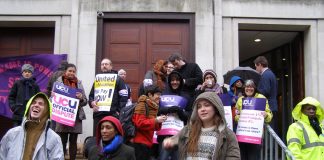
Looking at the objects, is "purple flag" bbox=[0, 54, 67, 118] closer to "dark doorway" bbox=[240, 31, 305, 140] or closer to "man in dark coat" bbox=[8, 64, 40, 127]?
"man in dark coat" bbox=[8, 64, 40, 127]

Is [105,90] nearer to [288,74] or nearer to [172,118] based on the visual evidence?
[172,118]

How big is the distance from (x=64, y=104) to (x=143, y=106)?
190 centimetres

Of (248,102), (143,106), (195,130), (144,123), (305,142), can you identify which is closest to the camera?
(195,130)


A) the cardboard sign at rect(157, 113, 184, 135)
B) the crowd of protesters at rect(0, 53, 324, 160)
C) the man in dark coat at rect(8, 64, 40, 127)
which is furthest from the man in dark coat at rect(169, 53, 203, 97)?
the man in dark coat at rect(8, 64, 40, 127)

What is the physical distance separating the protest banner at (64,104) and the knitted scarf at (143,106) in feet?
5.55

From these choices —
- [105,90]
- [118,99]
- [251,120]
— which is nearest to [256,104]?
[251,120]

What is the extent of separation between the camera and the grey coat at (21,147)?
502 centimetres

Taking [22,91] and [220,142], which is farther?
[22,91]

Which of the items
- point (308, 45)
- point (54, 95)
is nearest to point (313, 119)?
point (54, 95)

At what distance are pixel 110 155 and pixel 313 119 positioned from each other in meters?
3.59

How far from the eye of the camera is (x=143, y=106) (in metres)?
7.14

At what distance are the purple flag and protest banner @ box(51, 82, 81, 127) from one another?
316cm

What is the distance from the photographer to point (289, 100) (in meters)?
14.9

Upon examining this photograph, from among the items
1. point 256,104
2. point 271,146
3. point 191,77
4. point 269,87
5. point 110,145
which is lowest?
point 271,146
